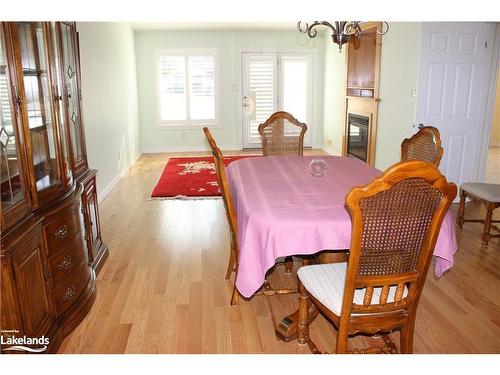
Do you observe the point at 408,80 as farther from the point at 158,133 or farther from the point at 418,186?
the point at 158,133

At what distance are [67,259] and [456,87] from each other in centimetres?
409

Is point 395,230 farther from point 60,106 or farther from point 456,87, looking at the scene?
point 456,87

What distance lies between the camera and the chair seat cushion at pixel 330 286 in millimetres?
1766

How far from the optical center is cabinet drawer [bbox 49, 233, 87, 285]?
218 centimetres

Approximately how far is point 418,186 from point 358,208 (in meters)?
0.23

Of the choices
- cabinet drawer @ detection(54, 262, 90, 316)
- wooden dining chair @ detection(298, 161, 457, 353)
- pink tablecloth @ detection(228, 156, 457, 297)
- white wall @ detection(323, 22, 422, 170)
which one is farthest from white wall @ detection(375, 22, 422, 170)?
cabinet drawer @ detection(54, 262, 90, 316)

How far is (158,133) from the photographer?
27.0ft

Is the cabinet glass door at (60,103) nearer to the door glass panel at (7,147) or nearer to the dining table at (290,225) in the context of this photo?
the door glass panel at (7,147)

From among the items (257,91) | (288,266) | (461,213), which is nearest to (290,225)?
(288,266)

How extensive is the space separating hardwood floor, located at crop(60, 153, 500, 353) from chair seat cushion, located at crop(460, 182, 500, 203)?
397 millimetres

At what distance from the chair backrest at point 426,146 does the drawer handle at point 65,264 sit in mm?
2258

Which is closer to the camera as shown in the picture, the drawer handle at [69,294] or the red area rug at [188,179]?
the drawer handle at [69,294]

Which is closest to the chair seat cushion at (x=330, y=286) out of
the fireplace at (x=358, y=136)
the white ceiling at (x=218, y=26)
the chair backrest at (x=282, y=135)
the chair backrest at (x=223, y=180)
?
the chair backrest at (x=223, y=180)

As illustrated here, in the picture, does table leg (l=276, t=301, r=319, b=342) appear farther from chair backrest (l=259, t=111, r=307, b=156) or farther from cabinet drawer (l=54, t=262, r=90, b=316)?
chair backrest (l=259, t=111, r=307, b=156)
